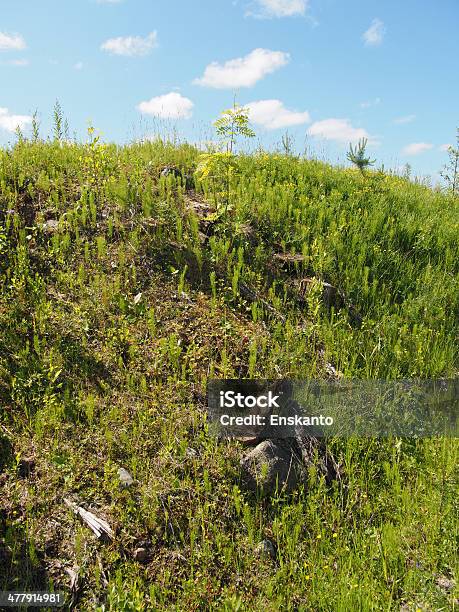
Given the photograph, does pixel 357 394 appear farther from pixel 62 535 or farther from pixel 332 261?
pixel 62 535

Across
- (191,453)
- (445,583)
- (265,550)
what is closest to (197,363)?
(191,453)

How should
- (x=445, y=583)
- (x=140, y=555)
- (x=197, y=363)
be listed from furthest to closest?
(x=197, y=363) < (x=140, y=555) < (x=445, y=583)

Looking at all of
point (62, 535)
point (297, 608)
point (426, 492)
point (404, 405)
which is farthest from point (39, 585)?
point (404, 405)

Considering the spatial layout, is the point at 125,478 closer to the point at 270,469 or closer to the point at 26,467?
the point at 26,467

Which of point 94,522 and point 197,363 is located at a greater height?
point 197,363

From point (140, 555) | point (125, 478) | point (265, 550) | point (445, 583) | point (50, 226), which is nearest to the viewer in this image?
point (445, 583)

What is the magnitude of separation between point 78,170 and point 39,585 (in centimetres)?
619

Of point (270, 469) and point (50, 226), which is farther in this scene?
point (50, 226)

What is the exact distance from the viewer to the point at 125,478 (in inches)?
182

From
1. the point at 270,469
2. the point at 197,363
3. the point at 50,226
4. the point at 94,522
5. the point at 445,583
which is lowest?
the point at 445,583

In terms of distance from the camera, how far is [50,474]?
15.2ft

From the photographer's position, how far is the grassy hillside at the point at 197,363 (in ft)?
13.6

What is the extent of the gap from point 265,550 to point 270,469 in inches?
29.5

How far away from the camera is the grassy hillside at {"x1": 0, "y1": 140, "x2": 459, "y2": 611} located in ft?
13.6
